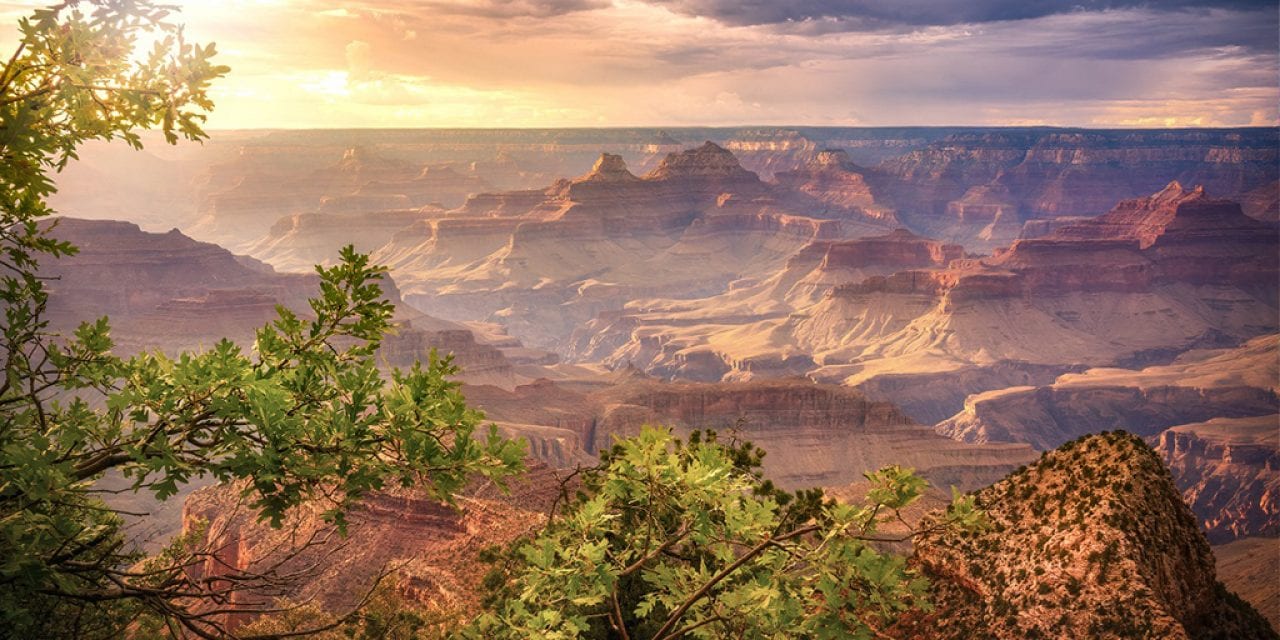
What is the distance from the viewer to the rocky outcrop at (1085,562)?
50.2ft

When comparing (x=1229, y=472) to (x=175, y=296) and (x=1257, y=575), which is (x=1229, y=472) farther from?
(x=175, y=296)

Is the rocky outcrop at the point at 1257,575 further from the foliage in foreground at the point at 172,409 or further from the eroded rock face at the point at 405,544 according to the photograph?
the foliage in foreground at the point at 172,409

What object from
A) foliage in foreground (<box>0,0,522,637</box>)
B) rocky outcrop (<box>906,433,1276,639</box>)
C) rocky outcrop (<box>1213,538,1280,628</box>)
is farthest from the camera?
rocky outcrop (<box>1213,538,1280,628</box>)

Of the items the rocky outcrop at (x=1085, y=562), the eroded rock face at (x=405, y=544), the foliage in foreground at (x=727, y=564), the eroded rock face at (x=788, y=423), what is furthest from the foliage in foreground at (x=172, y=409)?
the eroded rock face at (x=788, y=423)

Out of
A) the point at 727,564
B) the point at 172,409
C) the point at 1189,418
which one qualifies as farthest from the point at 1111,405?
the point at 172,409

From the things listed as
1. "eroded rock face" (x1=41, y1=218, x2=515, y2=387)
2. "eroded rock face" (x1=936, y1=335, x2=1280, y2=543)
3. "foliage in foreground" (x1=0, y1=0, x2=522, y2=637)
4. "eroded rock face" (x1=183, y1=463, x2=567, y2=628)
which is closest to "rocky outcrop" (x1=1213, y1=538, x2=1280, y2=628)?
"eroded rock face" (x1=183, y1=463, x2=567, y2=628)

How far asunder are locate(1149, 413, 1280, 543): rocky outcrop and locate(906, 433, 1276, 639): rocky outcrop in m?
94.8

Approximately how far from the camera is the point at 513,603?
30.0 ft

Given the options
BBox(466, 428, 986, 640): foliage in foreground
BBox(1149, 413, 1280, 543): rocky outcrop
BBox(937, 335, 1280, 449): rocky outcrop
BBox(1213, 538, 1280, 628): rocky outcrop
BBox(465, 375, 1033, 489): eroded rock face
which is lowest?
BBox(937, 335, 1280, 449): rocky outcrop

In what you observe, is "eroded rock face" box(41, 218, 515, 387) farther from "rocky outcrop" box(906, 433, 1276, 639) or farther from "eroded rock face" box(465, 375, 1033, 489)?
"rocky outcrop" box(906, 433, 1276, 639)

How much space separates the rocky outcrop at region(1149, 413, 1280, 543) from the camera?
4154 inches

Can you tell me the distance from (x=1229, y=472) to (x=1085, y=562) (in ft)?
392

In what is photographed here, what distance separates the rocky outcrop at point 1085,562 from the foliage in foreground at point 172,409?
→ 1109cm

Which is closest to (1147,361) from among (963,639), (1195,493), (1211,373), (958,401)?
(1211,373)
